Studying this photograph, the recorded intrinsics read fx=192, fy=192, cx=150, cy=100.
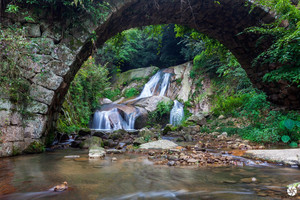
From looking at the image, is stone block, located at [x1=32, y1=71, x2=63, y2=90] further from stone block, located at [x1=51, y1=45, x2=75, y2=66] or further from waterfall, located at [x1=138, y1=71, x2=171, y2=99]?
waterfall, located at [x1=138, y1=71, x2=171, y2=99]

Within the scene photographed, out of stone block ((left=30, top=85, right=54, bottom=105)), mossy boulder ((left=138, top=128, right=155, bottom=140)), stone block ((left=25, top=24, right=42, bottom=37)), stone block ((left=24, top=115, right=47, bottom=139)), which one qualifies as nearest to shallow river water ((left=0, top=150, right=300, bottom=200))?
stone block ((left=24, top=115, right=47, bottom=139))

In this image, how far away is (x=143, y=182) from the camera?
2145mm

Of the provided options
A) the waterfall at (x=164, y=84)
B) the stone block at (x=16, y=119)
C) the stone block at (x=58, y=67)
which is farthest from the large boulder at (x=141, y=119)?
the stone block at (x=16, y=119)

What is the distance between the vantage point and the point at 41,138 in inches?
169

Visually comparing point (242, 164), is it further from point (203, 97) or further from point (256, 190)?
point (203, 97)

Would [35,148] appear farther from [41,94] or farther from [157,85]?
[157,85]

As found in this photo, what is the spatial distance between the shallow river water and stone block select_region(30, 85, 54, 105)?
5.16ft

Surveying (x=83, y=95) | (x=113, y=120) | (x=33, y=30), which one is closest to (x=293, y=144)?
(x=33, y=30)

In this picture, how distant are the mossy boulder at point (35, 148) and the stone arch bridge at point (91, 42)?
11 cm

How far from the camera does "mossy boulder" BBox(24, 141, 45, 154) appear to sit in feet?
13.2

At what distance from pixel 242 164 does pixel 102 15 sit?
13.9ft

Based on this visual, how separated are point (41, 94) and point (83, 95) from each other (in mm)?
6749

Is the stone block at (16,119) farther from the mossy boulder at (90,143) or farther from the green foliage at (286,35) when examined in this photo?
the green foliage at (286,35)

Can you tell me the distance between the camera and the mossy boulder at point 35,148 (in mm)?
4019
